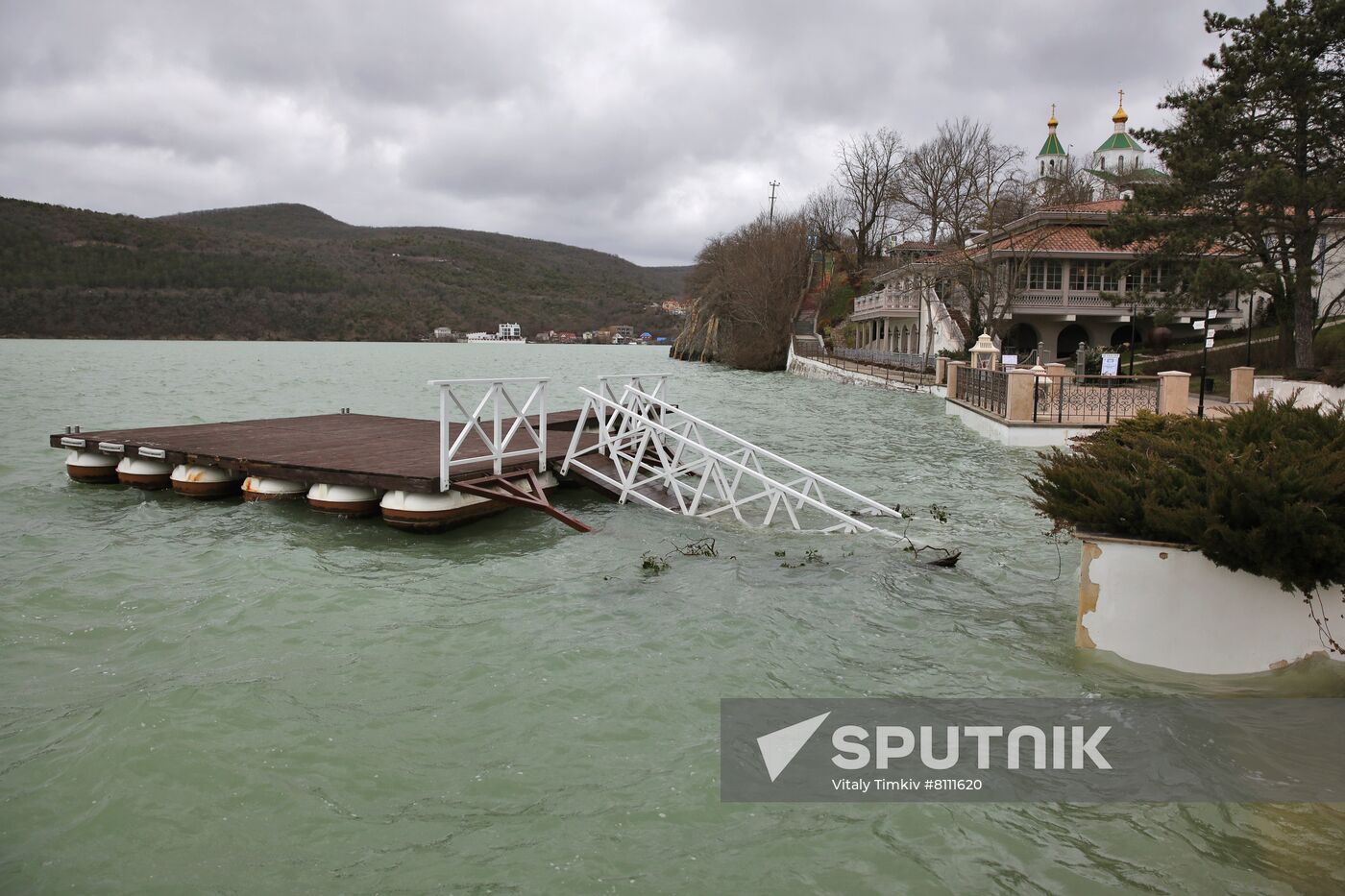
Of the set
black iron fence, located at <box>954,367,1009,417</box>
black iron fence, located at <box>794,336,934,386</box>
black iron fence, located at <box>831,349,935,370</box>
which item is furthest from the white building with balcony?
black iron fence, located at <box>954,367,1009,417</box>

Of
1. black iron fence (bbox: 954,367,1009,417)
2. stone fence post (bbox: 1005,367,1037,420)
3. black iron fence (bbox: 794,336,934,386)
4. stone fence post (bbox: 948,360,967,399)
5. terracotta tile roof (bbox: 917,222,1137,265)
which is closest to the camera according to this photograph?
stone fence post (bbox: 1005,367,1037,420)

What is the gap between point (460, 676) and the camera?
6969mm

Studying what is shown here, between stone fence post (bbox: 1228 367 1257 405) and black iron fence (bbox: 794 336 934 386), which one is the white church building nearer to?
black iron fence (bbox: 794 336 934 386)

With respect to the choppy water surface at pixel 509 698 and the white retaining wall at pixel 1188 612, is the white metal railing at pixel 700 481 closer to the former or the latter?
the choppy water surface at pixel 509 698

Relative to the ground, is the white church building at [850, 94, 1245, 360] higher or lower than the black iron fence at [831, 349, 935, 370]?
higher

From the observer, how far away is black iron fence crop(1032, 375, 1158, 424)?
71.1ft

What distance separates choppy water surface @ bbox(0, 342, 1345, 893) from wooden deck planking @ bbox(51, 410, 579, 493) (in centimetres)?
76

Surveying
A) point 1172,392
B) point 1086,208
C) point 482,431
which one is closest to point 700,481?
point 482,431

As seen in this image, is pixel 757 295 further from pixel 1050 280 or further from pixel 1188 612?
pixel 1188 612

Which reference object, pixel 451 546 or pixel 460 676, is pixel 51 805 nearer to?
pixel 460 676

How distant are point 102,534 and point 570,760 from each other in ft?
31.7

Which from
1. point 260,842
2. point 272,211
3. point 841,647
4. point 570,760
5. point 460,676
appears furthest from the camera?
point 272,211

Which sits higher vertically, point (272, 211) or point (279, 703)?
point (272, 211)

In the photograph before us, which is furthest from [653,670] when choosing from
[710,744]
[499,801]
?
[499,801]
